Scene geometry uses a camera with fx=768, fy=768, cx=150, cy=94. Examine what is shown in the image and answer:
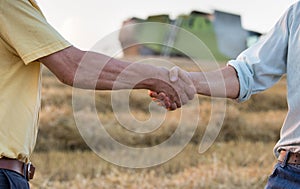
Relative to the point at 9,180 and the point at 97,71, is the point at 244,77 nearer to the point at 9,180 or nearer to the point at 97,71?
the point at 97,71

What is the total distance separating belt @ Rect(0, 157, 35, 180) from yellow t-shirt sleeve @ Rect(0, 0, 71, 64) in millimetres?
382

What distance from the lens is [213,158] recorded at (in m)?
9.34

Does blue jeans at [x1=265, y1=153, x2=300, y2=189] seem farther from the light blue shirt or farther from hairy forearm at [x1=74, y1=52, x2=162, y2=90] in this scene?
hairy forearm at [x1=74, y1=52, x2=162, y2=90]

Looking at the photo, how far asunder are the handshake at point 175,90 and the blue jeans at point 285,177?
0.57 meters

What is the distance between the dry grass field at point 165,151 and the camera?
7.84 metres

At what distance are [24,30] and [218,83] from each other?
1068 mm

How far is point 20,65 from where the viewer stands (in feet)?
9.28

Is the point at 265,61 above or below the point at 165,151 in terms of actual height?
above

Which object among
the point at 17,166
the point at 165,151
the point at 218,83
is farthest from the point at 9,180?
the point at 165,151

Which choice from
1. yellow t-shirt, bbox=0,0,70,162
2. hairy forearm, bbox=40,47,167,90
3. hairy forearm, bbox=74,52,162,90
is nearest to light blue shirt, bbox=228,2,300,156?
hairy forearm, bbox=40,47,167,90

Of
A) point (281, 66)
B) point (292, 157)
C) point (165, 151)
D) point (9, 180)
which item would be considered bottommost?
point (165, 151)

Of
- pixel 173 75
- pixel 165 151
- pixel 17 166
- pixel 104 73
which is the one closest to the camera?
pixel 17 166

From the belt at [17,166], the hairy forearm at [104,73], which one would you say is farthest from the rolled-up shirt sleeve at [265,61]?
the belt at [17,166]

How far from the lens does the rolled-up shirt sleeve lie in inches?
130
